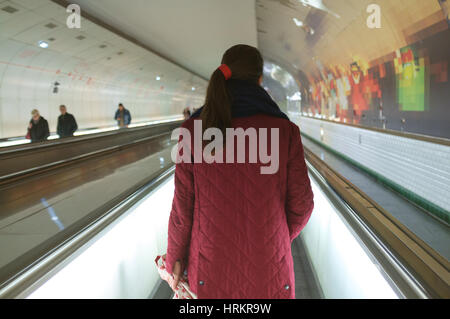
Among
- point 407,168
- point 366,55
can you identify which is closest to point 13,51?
point 366,55

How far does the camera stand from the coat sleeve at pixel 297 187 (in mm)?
1527

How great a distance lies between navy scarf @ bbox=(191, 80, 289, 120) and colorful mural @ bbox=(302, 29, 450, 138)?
5047 mm

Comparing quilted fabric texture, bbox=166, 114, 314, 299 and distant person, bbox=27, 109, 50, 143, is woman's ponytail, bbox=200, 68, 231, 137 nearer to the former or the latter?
quilted fabric texture, bbox=166, 114, 314, 299

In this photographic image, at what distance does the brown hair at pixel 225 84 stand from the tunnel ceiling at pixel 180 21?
904 centimetres

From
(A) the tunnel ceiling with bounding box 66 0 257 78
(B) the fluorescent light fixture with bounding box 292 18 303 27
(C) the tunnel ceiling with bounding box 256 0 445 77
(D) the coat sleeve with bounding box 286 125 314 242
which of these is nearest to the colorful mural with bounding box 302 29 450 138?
(C) the tunnel ceiling with bounding box 256 0 445 77

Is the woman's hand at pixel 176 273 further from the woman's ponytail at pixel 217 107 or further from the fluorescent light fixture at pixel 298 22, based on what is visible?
the fluorescent light fixture at pixel 298 22

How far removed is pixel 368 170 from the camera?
25.3 ft

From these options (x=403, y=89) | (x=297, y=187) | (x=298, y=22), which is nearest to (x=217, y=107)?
(x=297, y=187)

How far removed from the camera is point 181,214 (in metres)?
1.64

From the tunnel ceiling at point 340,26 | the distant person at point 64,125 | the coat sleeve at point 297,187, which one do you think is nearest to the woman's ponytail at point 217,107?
the coat sleeve at point 297,187

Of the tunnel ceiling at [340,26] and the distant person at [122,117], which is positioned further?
the distant person at [122,117]

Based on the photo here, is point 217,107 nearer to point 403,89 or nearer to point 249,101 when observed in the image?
point 249,101

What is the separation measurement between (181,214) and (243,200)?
34cm
